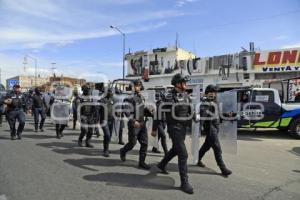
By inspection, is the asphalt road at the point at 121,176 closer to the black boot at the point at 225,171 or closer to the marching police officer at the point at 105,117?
the black boot at the point at 225,171

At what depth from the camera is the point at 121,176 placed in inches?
289

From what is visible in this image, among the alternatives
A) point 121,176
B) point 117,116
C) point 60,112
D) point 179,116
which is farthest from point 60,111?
point 179,116

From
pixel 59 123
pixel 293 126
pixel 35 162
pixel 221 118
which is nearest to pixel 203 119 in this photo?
pixel 221 118

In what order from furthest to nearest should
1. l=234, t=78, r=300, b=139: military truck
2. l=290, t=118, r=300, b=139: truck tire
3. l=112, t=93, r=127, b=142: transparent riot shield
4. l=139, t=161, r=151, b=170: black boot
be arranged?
1. l=234, t=78, r=300, b=139: military truck
2. l=290, t=118, r=300, b=139: truck tire
3. l=112, t=93, r=127, b=142: transparent riot shield
4. l=139, t=161, r=151, b=170: black boot

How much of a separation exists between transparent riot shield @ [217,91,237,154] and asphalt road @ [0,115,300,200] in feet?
1.59

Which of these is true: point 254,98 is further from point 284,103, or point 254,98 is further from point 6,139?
point 6,139

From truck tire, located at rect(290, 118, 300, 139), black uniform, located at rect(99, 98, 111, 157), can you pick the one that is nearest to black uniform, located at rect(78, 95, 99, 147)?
black uniform, located at rect(99, 98, 111, 157)

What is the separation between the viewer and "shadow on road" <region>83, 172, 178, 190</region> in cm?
666

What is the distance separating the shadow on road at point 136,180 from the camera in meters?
6.66

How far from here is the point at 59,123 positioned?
13258 mm

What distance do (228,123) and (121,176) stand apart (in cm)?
280

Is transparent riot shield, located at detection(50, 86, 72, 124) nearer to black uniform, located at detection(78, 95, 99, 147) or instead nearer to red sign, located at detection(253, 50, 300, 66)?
black uniform, located at detection(78, 95, 99, 147)

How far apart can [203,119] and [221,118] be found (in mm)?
591

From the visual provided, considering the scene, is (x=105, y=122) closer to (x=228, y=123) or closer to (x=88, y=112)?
(x=88, y=112)
